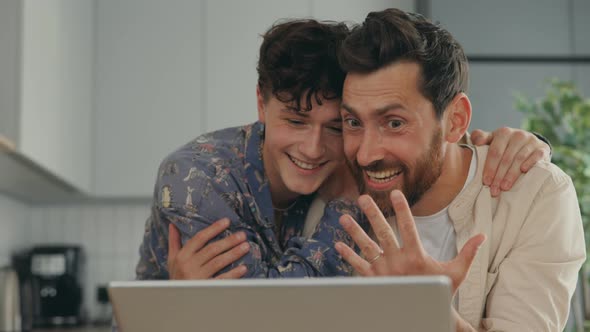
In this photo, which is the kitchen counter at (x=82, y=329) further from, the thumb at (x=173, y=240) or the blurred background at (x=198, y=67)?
the thumb at (x=173, y=240)

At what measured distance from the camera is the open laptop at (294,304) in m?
0.87

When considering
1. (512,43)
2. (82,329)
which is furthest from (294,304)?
(512,43)

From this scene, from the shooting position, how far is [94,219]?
13.2 feet

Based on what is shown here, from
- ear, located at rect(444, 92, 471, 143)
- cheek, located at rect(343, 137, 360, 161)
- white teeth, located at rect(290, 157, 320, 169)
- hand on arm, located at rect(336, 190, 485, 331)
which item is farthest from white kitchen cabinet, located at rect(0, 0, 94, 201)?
hand on arm, located at rect(336, 190, 485, 331)

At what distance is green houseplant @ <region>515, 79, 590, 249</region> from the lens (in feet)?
8.92

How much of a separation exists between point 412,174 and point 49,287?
245 cm

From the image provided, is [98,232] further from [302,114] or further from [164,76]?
[302,114]

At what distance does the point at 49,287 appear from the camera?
3568mm

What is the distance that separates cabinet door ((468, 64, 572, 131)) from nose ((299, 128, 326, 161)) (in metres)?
2.13

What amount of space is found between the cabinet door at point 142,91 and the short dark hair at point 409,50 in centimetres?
208

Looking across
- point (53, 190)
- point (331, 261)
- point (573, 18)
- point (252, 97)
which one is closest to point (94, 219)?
point (53, 190)

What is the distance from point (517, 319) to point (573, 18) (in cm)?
260

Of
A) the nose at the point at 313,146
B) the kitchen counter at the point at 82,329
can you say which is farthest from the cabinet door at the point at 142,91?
the nose at the point at 313,146

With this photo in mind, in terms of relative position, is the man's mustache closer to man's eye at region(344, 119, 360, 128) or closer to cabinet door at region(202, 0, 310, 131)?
man's eye at region(344, 119, 360, 128)
